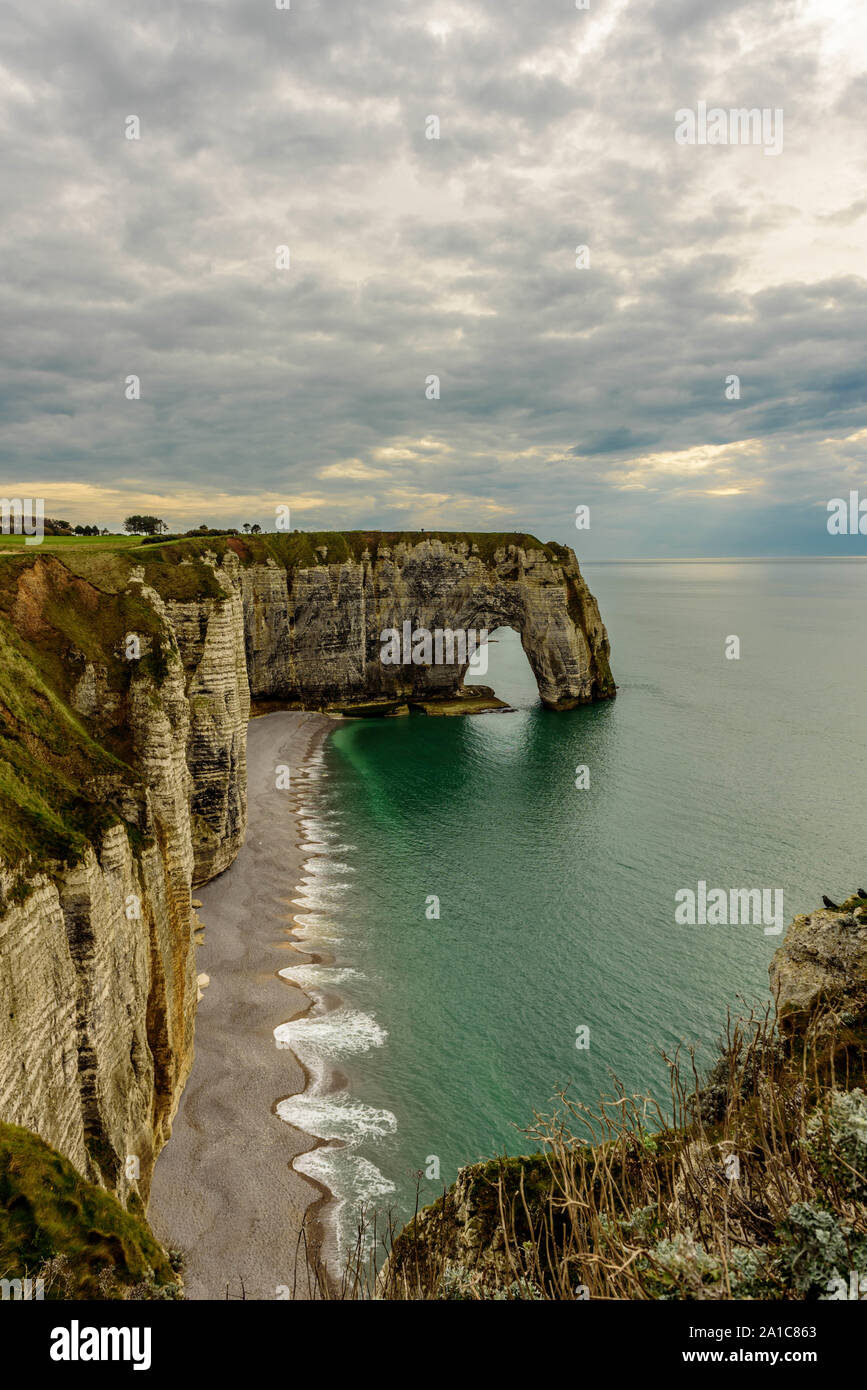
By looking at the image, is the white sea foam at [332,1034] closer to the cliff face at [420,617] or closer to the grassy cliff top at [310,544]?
the grassy cliff top at [310,544]

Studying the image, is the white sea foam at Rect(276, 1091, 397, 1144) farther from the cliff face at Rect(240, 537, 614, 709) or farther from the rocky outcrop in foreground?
the cliff face at Rect(240, 537, 614, 709)

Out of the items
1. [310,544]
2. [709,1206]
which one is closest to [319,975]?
[709,1206]

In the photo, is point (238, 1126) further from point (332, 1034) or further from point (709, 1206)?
point (709, 1206)

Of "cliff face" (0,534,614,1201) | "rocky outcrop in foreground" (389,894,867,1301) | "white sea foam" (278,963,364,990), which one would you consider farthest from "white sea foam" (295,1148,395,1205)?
"rocky outcrop in foreground" (389,894,867,1301)

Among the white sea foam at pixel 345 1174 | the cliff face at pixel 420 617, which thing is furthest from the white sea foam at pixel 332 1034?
the cliff face at pixel 420 617

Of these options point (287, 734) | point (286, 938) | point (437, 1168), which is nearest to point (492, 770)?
point (287, 734)
